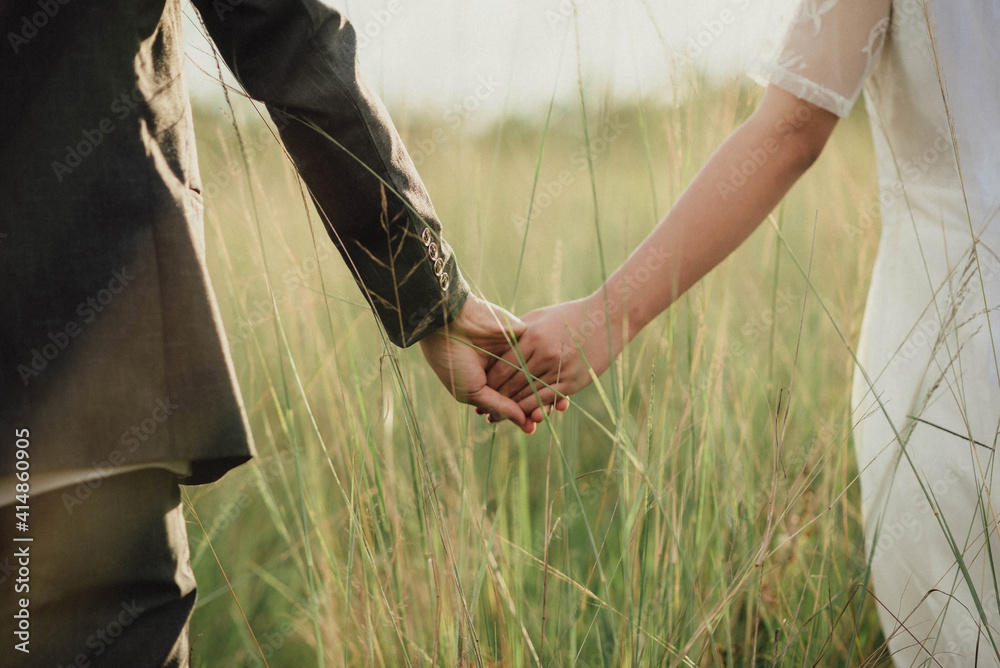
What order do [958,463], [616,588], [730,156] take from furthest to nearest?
1. [616,588]
2. [730,156]
3. [958,463]

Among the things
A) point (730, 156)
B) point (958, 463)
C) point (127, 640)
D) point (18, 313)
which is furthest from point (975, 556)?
point (18, 313)

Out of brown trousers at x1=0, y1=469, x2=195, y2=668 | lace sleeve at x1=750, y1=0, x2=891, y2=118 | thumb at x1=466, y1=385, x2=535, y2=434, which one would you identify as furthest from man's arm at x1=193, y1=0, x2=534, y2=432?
lace sleeve at x1=750, y1=0, x2=891, y2=118

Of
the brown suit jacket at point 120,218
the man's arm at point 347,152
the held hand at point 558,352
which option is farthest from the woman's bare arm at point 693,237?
the brown suit jacket at point 120,218

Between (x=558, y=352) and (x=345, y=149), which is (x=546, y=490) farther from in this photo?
(x=345, y=149)

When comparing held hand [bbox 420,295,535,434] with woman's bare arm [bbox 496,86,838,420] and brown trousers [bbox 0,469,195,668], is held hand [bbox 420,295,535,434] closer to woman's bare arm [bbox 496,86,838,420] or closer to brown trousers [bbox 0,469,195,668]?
woman's bare arm [bbox 496,86,838,420]

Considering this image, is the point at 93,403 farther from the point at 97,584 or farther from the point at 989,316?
the point at 989,316

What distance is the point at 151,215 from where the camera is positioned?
2.56 ft

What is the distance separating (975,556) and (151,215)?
1122mm

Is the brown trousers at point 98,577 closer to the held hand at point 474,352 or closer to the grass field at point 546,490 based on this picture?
the grass field at point 546,490

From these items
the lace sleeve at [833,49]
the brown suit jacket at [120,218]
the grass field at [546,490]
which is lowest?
the grass field at [546,490]

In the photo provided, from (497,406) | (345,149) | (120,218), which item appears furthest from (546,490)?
(120,218)

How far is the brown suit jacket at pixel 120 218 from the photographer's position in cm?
73

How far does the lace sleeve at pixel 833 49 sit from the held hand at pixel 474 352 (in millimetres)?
568

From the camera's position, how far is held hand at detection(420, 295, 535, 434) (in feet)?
4.00
